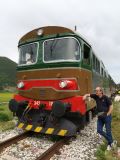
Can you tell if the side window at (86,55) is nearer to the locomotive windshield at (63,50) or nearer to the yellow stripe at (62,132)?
the locomotive windshield at (63,50)

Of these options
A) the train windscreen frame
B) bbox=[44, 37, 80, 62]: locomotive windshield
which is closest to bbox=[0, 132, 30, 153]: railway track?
the train windscreen frame

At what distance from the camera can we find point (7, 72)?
438 ft

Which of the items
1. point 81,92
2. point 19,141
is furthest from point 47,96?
point 19,141

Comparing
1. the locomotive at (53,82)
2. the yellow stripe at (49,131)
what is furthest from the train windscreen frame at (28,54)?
the yellow stripe at (49,131)

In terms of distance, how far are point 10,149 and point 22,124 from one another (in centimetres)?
189

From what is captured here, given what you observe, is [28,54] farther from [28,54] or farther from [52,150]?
[52,150]

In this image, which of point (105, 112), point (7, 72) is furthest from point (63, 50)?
point (7, 72)

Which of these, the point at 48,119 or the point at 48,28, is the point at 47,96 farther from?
the point at 48,28

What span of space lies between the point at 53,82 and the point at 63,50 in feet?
3.65

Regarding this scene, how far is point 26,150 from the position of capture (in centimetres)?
781

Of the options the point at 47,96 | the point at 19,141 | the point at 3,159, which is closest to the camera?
the point at 3,159

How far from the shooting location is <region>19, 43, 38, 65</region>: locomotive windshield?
1019 cm

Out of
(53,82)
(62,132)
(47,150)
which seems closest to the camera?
(47,150)

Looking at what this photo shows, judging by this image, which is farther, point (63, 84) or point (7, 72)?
point (7, 72)
